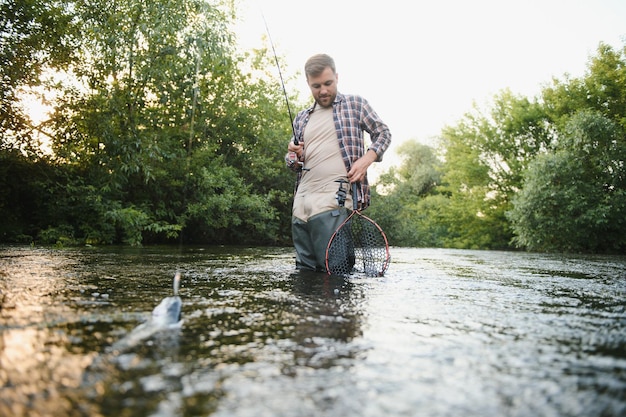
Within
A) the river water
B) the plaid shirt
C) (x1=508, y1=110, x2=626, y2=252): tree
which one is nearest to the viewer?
the river water

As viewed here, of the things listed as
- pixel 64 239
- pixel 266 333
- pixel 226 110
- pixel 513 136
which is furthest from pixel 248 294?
pixel 513 136

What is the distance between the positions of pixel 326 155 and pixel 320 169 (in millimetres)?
156

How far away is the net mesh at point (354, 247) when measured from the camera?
14.6ft

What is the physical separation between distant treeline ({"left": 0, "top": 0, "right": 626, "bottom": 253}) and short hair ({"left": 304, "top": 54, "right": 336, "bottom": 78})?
6.11m

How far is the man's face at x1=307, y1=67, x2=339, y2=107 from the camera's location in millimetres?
4645

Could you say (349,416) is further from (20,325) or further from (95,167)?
(95,167)

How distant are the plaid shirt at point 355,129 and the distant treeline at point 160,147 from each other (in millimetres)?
6000

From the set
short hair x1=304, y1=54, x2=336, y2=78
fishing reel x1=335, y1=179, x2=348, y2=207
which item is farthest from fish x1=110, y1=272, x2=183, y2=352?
short hair x1=304, y1=54, x2=336, y2=78

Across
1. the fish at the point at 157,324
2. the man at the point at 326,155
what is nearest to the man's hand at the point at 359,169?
the man at the point at 326,155

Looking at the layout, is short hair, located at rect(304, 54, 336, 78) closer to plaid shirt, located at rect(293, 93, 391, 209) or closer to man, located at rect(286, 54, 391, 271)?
man, located at rect(286, 54, 391, 271)

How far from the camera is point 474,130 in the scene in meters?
35.8

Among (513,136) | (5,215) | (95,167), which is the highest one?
(513,136)

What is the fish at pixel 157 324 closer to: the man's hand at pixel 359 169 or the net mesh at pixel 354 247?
the net mesh at pixel 354 247

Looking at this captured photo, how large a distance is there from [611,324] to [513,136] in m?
35.1
